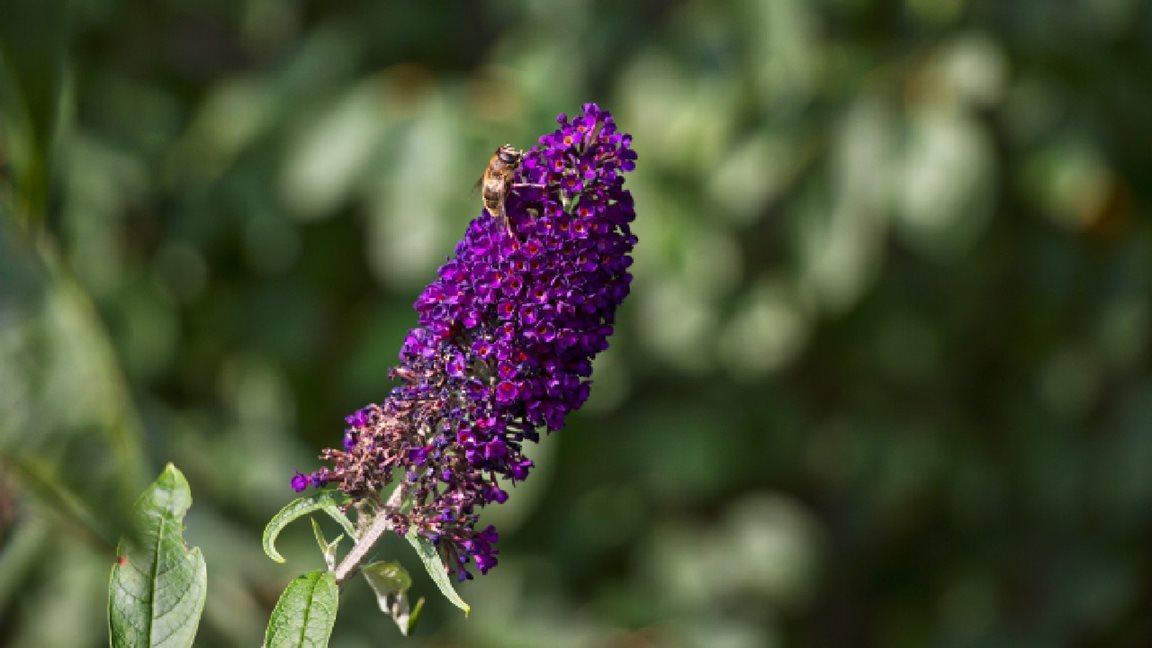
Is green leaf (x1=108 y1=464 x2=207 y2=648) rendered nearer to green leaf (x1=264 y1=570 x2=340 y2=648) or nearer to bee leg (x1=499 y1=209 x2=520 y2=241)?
green leaf (x1=264 y1=570 x2=340 y2=648)

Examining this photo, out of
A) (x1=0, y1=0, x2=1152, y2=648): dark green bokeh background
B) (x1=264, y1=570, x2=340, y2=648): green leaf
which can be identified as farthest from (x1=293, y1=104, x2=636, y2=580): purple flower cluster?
(x1=0, y1=0, x2=1152, y2=648): dark green bokeh background

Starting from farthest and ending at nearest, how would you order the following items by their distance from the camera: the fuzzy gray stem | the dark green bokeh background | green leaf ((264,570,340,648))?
the dark green bokeh background < the fuzzy gray stem < green leaf ((264,570,340,648))

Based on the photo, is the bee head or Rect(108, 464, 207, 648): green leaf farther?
Answer: the bee head

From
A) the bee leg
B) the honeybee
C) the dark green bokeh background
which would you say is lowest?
the bee leg

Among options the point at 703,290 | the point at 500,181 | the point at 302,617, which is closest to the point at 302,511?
the point at 302,617

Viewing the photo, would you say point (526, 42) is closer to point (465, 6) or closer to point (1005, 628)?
point (465, 6)

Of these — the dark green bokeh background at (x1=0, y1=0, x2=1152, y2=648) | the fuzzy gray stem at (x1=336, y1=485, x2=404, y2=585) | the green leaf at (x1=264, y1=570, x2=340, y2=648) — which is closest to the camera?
the green leaf at (x1=264, y1=570, x2=340, y2=648)

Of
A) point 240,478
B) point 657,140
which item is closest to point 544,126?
point 657,140

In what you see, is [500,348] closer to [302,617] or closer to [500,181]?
[500,181]
